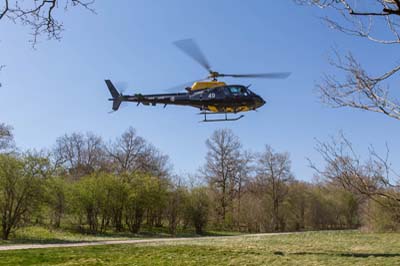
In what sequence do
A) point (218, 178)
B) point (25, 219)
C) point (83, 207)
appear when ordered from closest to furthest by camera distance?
point (25, 219) < point (83, 207) < point (218, 178)

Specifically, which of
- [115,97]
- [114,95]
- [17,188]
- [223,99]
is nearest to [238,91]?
[223,99]

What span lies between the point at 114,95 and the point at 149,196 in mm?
11966

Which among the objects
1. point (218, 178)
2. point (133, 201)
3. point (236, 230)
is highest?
point (218, 178)

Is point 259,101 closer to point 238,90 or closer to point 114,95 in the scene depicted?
point 238,90

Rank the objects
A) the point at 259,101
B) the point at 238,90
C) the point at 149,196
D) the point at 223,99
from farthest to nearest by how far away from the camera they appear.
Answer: the point at 149,196
the point at 259,101
the point at 238,90
the point at 223,99

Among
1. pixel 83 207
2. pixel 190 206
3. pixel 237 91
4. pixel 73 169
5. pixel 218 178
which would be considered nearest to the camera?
pixel 237 91

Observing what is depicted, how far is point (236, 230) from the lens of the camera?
119 ft

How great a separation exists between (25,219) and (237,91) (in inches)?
523

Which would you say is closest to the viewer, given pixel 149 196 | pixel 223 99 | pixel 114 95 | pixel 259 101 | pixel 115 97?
pixel 223 99

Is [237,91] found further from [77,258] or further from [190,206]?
[190,206]

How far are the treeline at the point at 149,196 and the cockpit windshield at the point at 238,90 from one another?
5.71 m

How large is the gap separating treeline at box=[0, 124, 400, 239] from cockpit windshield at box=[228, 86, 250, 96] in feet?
18.7

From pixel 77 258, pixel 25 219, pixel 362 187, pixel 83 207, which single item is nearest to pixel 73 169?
pixel 83 207

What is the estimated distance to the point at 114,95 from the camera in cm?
2016
